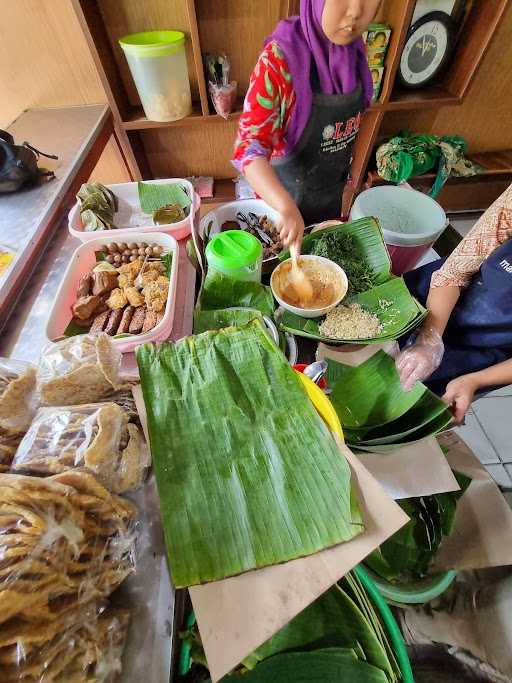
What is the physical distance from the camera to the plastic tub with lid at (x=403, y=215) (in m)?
1.42

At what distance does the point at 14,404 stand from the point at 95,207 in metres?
0.95

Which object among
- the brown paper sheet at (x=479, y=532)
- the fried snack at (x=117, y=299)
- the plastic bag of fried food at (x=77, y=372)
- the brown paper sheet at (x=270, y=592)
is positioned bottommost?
the brown paper sheet at (x=479, y=532)

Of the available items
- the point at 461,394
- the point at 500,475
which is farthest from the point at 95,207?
the point at 500,475

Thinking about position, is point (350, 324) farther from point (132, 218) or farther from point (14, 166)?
point (14, 166)

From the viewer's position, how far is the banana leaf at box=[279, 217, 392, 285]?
1.06m

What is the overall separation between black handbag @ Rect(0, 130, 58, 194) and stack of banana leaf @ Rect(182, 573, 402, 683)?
155 centimetres

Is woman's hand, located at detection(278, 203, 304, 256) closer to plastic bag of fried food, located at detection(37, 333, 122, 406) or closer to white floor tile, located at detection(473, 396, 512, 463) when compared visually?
plastic bag of fried food, located at detection(37, 333, 122, 406)

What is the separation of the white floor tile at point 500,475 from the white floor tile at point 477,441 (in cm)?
3

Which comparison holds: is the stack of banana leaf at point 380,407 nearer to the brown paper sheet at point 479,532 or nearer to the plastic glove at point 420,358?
the plastic glove at point 420,358

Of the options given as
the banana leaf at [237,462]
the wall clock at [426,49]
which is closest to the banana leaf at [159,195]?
the banana leaf at [237,462]

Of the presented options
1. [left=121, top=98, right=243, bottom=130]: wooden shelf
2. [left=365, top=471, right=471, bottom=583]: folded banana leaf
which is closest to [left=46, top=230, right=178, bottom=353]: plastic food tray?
[left=365, top=471, right=471, bottom=583]: folded banana leaf

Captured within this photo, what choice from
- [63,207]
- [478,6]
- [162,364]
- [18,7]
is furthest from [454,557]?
[18,7]

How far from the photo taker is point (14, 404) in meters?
0.53

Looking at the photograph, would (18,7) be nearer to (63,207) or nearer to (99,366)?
(63,207)
